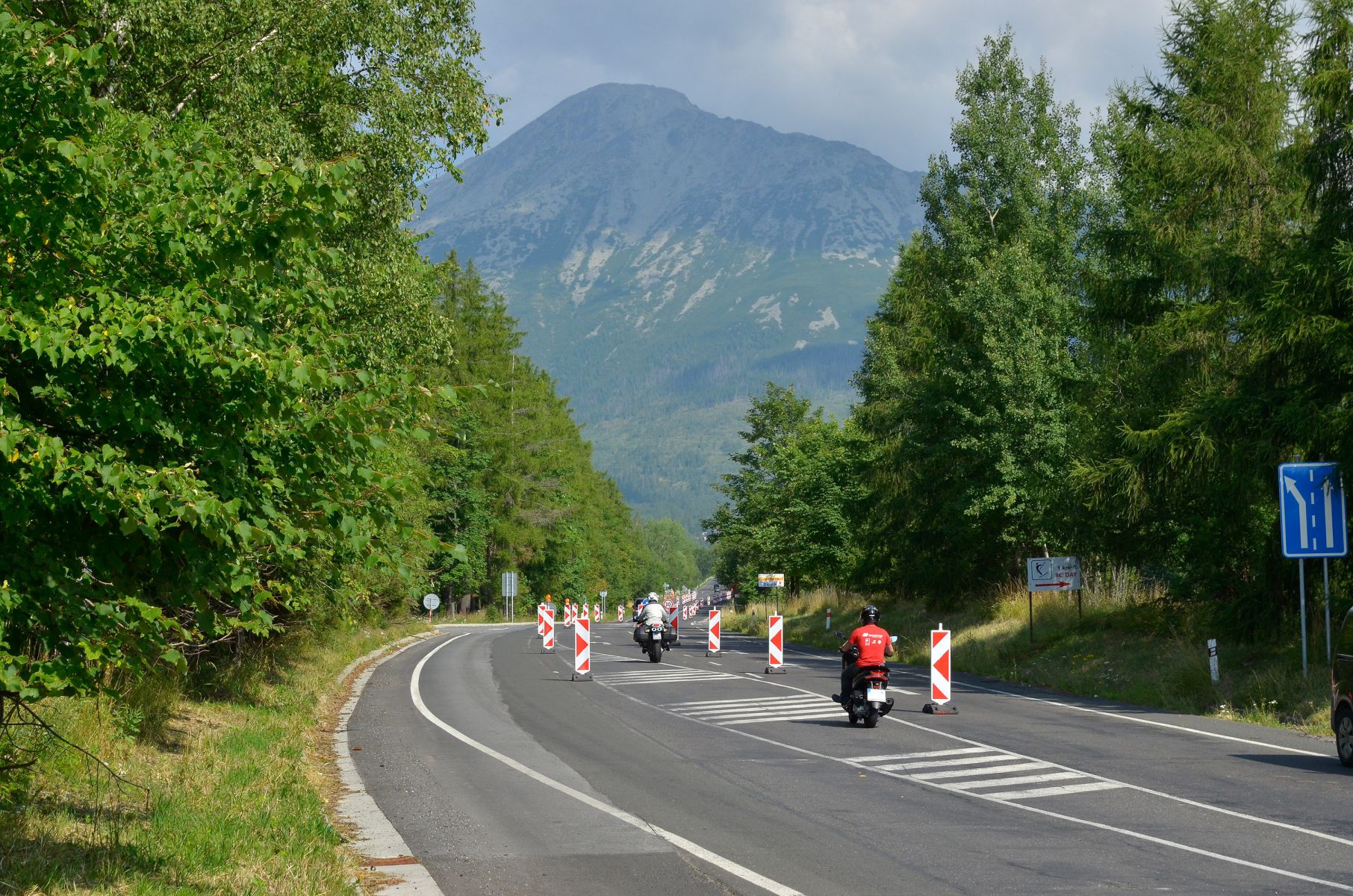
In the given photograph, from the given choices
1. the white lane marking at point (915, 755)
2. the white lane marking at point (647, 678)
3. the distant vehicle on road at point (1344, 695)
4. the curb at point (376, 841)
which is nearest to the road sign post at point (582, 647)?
the white lane marking at point (647, 678)

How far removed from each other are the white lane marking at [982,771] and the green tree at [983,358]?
1599 cm

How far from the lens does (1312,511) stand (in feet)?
63.4

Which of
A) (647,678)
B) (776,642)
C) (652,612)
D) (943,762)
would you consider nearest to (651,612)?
(652,612)

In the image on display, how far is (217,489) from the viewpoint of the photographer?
6.30 meters

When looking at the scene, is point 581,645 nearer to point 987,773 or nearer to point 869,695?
point 869,695

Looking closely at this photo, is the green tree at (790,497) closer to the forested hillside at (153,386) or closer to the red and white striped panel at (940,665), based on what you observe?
the red and white striped panel at (940,665)

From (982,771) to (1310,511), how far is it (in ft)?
30.9

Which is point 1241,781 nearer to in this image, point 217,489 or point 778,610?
point 217,489

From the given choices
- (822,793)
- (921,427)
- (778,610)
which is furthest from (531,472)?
(822,793)

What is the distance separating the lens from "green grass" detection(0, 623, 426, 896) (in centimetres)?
722

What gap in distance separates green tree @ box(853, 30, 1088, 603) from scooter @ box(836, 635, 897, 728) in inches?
499

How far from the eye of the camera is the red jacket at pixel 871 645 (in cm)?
1734

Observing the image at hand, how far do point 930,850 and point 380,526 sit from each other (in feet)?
15.6

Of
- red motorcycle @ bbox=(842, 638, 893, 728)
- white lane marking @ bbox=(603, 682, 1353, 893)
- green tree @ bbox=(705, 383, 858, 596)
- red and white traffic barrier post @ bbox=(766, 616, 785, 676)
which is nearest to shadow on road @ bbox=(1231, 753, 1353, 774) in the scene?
white lane marking @ bbox=(603, 682, 1353, 893)
